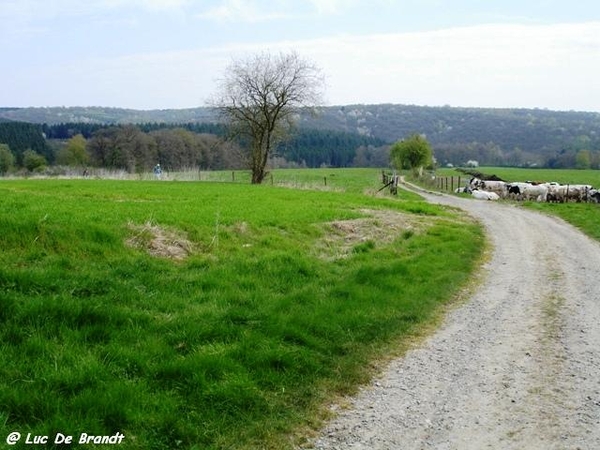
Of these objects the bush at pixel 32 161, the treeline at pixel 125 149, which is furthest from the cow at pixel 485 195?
the bush at pixel 32 161

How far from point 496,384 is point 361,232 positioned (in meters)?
12.0

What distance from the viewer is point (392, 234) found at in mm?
18875

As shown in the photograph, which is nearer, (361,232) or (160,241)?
(160,241)

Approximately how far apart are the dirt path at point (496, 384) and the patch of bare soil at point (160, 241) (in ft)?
20.9

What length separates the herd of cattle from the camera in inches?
1503

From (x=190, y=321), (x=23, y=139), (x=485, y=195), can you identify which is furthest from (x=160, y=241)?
(x=23, y=139)

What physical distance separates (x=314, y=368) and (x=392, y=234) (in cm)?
1248

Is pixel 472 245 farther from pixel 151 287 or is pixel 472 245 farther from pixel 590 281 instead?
pixel 151 287

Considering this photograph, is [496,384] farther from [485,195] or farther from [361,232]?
[485,195]

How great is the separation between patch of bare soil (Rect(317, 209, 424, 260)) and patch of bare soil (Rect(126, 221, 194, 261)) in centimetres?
359

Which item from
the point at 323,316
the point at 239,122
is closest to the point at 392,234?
the point at 323,316

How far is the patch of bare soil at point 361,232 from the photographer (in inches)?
618

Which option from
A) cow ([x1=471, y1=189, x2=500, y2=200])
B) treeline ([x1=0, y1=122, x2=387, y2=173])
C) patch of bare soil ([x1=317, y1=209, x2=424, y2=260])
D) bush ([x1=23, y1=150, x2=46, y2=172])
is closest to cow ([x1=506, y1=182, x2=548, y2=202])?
cow ([x1=471, y1=189, x2=500, y2=200])

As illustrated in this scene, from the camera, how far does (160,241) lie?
518 inches
